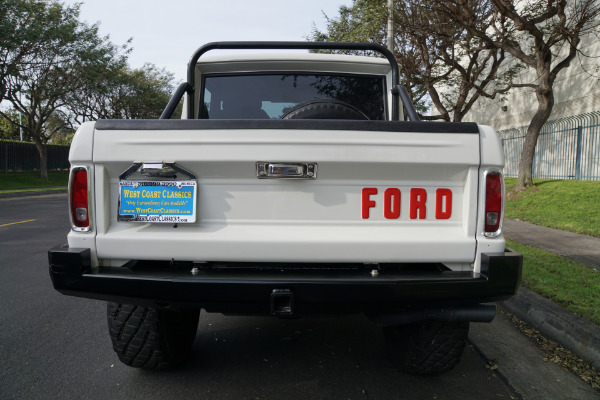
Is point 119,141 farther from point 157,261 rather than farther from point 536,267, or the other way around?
point 536,267

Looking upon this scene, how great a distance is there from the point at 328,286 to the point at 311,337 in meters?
1.66

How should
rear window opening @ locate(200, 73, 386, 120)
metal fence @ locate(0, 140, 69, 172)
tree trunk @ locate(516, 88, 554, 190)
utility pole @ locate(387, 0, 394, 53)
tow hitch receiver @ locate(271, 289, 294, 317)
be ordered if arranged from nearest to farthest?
tow hitch receiver @ locate(271, 289, 294, 317) → rear window opening @ locate(200, 73, 386, 120) → tree trunk @ locate(516, 88, 554, 190) → utility pole @ locate(387, 0, 394, 53) → metal fence @ locate(0, 140, 69, 172)

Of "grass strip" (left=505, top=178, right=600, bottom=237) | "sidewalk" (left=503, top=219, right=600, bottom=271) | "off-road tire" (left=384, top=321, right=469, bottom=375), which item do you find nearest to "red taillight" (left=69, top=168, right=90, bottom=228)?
"off-road tire" (left=384, top=321, right=469, bottom=375)

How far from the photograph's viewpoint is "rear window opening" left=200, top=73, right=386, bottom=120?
3643 mm

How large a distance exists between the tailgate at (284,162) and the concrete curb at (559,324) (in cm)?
164

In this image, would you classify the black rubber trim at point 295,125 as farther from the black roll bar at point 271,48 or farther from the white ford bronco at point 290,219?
the black roll bar at point 271,48

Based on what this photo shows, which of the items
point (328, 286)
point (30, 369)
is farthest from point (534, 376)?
point (30, 369)

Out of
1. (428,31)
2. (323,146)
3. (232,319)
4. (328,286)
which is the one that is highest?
(428,31)

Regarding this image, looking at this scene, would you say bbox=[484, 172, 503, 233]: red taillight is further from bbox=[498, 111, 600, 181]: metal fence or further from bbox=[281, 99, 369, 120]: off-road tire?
bbox=[498, 111, 600, 181]: metal fence

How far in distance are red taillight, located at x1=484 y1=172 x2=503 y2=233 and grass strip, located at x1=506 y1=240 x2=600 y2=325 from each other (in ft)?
6.42

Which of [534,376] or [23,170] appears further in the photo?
[23,170]

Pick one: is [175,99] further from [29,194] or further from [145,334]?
[29,194]

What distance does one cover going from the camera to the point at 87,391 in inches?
110

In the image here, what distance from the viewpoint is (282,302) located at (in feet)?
7.32
